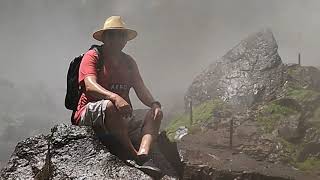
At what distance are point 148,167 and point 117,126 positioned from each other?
0.74 m

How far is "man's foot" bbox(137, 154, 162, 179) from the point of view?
18.4ft

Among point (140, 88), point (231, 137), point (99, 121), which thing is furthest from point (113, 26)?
point (231, 137)

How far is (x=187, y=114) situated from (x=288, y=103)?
6470mm

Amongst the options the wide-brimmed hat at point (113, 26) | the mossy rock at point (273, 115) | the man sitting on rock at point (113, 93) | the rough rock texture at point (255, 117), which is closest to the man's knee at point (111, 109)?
the man sitting on rock at point (113, 93)

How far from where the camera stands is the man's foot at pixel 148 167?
5.62 m

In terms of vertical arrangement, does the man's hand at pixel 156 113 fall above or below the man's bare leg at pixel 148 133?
above

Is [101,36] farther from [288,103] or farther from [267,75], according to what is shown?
[267,75]

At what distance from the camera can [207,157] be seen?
13.2 meters

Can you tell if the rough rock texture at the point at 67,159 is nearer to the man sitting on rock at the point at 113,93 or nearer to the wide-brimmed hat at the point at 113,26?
the man sitting on rock at the point at 113,93

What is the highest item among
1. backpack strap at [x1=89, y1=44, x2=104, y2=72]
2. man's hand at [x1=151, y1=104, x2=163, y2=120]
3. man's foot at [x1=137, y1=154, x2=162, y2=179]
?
backpack strap at [x1=89, y1=44, x2=104, y2=72]

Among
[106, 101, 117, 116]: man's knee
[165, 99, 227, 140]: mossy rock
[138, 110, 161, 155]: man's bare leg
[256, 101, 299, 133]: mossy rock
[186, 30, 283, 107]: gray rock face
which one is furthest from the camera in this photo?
[186, 30, 283, 107]: gray rock face

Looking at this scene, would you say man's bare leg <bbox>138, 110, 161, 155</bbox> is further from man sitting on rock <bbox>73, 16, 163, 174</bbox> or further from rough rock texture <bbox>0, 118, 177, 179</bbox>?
rough rock texture <bbox>0, 118, 177, 179</bbox>

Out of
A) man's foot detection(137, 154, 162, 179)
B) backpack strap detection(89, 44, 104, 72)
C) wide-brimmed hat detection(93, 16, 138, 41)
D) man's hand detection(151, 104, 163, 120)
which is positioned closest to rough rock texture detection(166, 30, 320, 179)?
man's hand detection(151, 104, 163, 120)

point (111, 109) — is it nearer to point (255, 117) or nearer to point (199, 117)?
point (255, 117)
